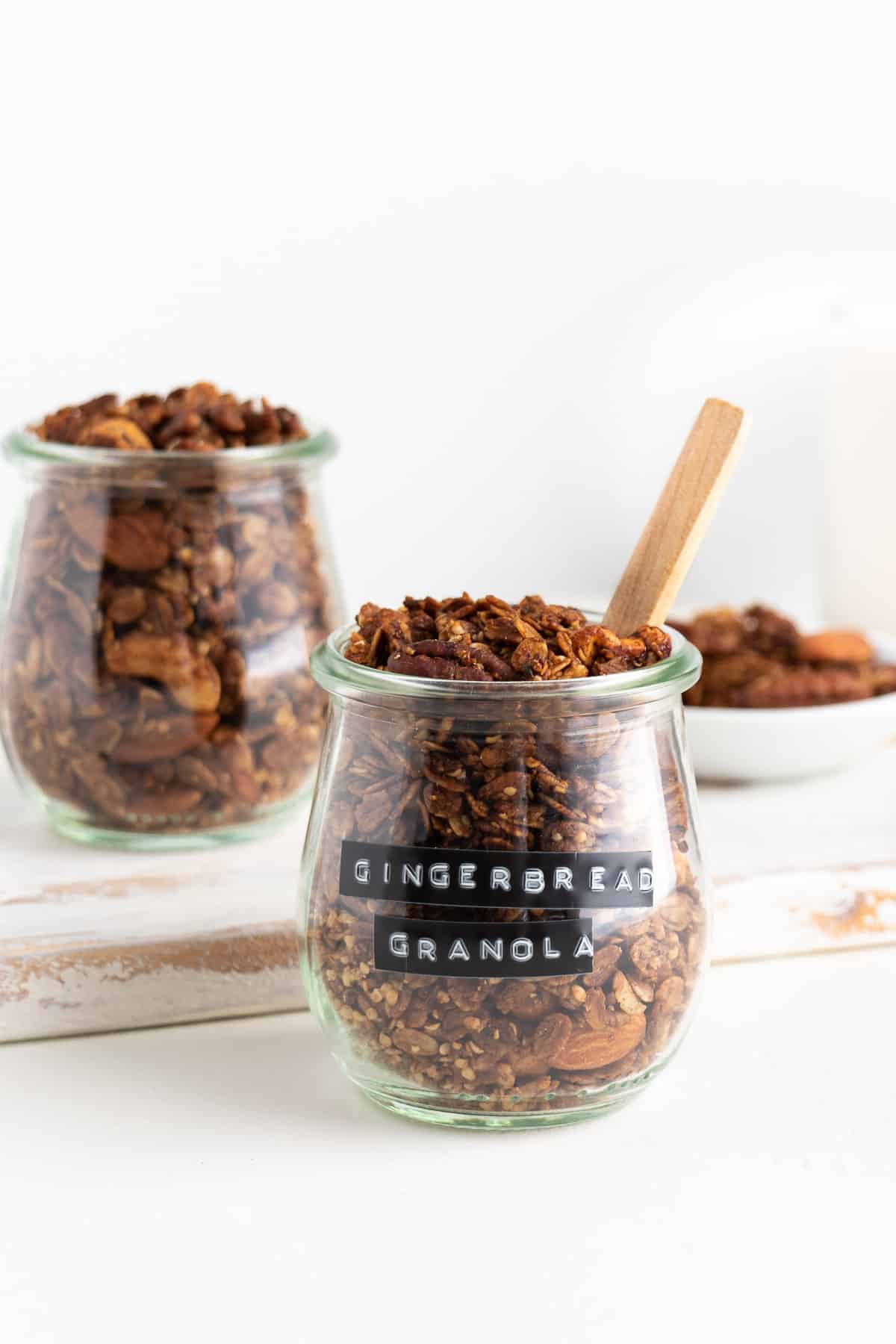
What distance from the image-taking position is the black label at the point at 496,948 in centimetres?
70

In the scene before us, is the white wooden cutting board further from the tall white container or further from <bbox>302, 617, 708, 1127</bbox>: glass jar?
the tall white container

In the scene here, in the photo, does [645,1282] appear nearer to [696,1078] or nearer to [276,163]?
[696,1078]

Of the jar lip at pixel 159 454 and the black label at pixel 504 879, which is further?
the jar lip at pixel 159 454

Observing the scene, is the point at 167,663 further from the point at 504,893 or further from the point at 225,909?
the point at 504,893

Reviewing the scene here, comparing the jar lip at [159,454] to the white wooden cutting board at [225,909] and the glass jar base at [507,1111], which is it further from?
the glass jar base at [507,1111]

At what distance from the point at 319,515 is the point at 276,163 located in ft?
1.70

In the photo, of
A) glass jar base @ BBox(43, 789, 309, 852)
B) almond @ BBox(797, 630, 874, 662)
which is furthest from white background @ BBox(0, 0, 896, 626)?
glass jar base @ BBox(43, 789, 309, 852)

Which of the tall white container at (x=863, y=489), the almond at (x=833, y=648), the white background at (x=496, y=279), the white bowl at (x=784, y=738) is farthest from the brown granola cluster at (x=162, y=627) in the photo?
the tall white container at (x=863, y=489)

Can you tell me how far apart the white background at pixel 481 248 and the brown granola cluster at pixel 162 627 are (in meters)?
0.49

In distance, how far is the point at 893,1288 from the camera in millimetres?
661

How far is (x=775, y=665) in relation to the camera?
120 cm

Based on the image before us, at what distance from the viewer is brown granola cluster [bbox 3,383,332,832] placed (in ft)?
3.18

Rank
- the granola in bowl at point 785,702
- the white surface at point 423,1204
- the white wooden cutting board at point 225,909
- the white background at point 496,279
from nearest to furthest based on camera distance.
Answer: the white surface at point 423,1204 < the white wooden cutting board at point 225,909 < the granola in bowl at point 785,702 < the white background at point 496,279

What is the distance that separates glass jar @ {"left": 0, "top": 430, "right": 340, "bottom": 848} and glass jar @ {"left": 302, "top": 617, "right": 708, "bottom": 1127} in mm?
250
